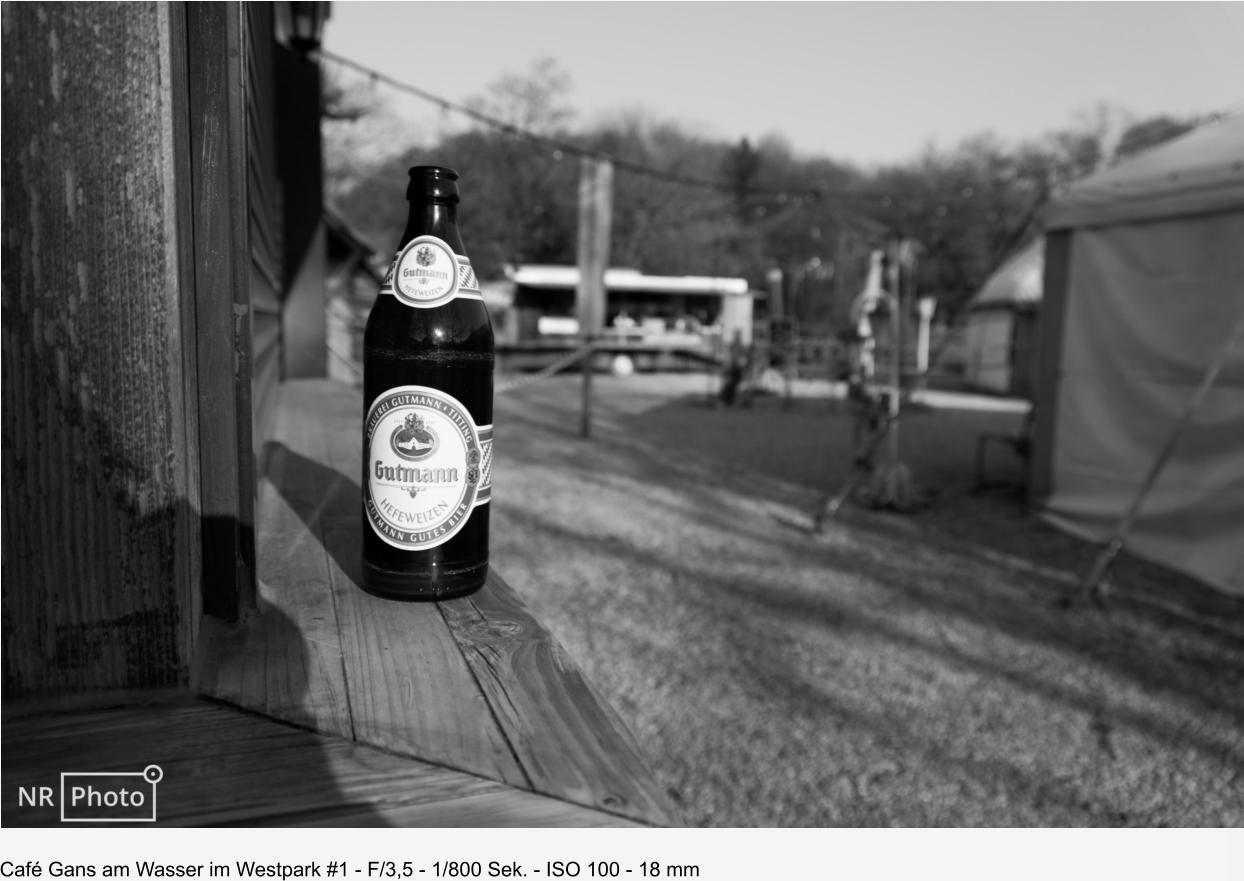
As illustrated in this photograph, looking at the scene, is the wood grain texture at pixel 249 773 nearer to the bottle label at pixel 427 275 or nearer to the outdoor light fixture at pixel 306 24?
the bottle label at pixel 427 275

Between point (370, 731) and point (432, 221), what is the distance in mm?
535

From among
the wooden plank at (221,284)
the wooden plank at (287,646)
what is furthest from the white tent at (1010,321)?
the wooden plank at (221,284)

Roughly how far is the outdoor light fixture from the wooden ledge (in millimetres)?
3695

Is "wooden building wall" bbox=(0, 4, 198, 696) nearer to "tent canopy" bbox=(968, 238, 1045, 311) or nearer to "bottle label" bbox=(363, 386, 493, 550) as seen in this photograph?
"bottle label" bbox=(363, 386, 493, 550)

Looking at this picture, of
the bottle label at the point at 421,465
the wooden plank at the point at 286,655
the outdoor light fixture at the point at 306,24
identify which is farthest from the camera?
the outdoor light fixture at the point at 306,24

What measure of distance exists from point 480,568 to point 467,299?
314mm

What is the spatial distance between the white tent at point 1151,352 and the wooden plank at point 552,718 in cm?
459

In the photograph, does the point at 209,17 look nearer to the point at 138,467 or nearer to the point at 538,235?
the point at 138,467

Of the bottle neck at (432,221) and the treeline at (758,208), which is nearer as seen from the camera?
the bottle neck at (432,221)

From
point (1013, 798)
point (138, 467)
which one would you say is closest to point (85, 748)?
point (138, 467)

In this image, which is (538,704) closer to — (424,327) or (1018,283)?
(424,327)

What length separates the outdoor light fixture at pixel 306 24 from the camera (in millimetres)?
4078

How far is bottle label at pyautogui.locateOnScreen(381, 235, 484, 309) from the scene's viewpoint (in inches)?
37.9

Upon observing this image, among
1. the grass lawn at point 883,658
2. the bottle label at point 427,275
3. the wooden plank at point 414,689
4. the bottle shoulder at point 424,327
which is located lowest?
the grass lawn at point 883,658
